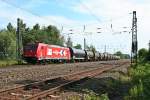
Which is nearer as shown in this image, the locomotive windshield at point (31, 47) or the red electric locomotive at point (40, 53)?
the red electric locomotive at point (40, 53)

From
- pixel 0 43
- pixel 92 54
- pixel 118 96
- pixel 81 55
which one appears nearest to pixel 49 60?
pixel 81 55

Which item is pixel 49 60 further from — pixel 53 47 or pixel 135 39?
pixel 135 39

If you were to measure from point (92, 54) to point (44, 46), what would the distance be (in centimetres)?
3591

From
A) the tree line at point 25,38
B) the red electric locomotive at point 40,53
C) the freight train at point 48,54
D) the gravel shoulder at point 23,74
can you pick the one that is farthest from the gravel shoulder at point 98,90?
the tree line at point 25,38

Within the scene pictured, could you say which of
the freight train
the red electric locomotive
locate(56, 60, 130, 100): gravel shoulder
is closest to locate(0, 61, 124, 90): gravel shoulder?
locate(56, 60, 130, 100): gravel shoulder

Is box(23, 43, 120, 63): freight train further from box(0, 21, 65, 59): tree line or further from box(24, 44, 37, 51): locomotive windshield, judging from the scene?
box(0, 21, 65, 59): tree line

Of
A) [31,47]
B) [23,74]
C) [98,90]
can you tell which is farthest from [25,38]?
[98,90]

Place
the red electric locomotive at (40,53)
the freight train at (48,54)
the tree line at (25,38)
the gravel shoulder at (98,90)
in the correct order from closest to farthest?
the gravel shoulder at (98,90) → the red electric locomotive at (40,53) → the freight train at (48,54) → the tree line at (25,38)

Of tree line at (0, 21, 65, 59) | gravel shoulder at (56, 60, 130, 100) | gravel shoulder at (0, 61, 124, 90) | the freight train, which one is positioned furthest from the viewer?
tree line at (0, 21, 65, 59)

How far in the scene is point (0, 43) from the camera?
101 meters

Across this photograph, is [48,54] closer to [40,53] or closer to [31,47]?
[40,53]

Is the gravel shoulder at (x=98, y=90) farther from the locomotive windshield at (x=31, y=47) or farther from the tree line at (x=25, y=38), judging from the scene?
the tree line at (x=25, y=38)

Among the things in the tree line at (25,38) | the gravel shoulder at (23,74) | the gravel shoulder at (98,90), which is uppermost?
the tree line at (25,38)

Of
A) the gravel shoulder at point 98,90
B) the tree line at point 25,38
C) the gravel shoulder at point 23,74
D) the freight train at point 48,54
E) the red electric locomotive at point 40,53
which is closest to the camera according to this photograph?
the gravel shoulder at point 98,90
